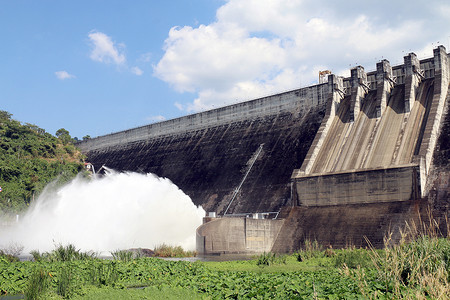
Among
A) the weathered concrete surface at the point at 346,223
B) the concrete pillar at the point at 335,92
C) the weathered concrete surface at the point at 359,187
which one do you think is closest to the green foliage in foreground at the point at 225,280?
the weathered concrete surface at the point at 346,223

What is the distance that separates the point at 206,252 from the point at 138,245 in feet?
21.3

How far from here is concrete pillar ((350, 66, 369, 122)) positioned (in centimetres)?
3953

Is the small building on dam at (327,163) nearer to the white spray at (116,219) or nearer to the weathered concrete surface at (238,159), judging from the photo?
the weathered concrete surface at (238,159)

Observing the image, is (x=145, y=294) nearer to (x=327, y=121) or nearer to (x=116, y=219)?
(x=116, y=219)

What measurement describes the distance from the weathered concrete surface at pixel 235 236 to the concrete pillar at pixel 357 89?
12.8m

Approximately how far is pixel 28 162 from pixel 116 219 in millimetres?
25287

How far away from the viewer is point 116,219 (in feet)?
123

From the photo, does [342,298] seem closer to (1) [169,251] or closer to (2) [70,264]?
(2) [70,264]

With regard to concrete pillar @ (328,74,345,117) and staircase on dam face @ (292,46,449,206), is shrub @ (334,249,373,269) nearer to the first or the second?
staircase on dam face @ (292,46,449,206)

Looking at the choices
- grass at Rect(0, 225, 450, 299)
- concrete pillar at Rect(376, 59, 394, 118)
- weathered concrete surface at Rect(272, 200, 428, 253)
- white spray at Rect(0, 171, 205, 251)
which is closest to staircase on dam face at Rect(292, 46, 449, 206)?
concrete pillar at Rect(376, 59, 394, 118)

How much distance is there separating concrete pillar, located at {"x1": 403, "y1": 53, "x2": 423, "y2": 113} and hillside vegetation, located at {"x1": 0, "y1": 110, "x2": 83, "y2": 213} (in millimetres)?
37782

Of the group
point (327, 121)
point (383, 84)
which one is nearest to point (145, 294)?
point (327, 121)

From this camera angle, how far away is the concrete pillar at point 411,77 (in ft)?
121

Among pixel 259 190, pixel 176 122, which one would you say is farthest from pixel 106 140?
pixel 259 190
